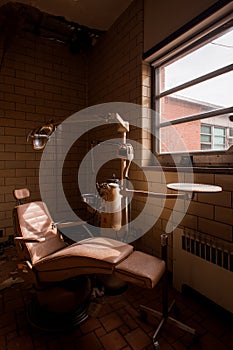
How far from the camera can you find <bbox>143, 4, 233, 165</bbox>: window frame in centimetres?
190

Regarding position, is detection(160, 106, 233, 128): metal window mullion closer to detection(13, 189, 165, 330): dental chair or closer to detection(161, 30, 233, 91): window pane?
detection(161, 30, 233, 91): window pane

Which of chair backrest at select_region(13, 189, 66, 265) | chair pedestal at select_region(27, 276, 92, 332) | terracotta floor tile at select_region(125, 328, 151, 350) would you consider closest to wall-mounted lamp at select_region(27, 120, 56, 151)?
→ chair backrest at select_region(13, 189, 66, 265)

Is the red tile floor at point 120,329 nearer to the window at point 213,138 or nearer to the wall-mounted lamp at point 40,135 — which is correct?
the wall-mounted lamp at point 40,135

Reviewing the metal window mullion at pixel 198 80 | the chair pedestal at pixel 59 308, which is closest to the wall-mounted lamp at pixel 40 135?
the chair pedestal at pixel 59 308

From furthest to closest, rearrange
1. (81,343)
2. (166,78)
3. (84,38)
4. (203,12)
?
(84,38) < (166,78) < (203,12) < (81,343)

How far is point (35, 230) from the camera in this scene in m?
2.04

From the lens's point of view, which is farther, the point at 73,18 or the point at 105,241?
the point at 73,18

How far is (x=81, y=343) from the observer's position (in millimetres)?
1582

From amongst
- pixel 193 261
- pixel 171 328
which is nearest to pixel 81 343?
pixel 171 328

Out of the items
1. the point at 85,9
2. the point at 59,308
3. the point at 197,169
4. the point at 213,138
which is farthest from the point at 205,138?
the point at 85,9

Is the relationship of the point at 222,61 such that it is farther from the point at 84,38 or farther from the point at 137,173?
the point at 84,38

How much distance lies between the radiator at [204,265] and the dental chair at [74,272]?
40cm

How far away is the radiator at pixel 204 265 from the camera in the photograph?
1.75 meters

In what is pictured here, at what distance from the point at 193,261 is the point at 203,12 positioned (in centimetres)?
222
